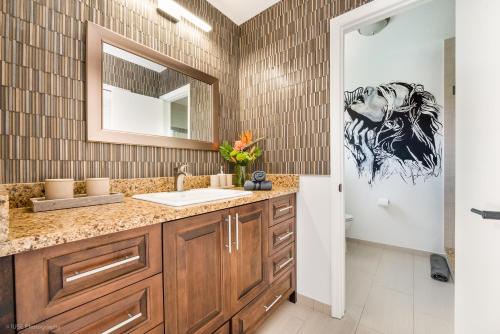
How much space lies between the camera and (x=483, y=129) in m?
0.86

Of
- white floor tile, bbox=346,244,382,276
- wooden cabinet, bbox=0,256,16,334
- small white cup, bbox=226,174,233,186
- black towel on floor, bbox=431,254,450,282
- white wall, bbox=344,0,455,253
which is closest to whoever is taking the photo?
wooden cabinet, bbox=0,256,16,334

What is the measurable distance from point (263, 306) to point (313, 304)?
0.51 metres

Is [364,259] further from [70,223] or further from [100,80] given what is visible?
[100,80]

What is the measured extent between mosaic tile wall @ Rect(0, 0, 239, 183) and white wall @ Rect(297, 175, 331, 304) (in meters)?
1.09

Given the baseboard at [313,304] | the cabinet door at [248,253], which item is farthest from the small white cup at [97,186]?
the baseboard at [313,304]

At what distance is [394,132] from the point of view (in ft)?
8.24

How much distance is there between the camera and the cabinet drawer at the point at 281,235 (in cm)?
142

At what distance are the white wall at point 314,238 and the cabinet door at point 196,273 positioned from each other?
0.79 metres

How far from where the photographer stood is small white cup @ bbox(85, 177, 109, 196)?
1.03 meters

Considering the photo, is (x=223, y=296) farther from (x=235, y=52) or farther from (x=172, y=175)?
(x=235, y=52)

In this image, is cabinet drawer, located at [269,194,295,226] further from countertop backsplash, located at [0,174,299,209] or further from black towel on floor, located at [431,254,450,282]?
black towel on floor, located at [431,254,450,282]

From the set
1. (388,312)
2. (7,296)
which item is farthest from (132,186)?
(388,312)

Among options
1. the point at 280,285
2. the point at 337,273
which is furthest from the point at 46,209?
the point at 337,273

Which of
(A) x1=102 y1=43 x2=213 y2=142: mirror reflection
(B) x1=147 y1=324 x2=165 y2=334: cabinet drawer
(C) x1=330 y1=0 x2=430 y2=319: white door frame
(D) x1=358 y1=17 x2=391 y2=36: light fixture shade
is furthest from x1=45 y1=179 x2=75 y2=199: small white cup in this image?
(D) x1=358 y1=17 x2=391 y2=36: light fixture shade
